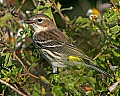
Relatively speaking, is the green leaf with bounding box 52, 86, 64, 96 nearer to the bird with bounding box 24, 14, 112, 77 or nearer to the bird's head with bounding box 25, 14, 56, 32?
the bird with bounding box 24, 14, 112, 77

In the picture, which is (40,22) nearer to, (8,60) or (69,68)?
(69,68)

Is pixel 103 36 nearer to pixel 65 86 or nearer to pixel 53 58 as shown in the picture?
pixel 53 58

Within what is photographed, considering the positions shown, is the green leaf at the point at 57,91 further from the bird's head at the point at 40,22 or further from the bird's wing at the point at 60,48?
the bird's head at the point at 40,22

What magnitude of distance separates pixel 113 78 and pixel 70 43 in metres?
0.91

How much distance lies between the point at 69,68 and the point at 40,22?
2.84ft

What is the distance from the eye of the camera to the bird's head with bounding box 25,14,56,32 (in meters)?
4.21

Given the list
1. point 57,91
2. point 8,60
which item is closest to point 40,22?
point 8,60

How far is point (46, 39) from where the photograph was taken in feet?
14.2

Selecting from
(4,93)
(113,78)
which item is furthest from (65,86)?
(4,93)

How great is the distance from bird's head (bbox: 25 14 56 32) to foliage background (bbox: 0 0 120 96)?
0.12 meters

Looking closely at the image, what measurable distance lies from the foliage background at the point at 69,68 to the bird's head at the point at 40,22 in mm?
124

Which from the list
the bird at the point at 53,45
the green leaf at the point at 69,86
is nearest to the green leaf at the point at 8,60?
the bird at the point at 53,45

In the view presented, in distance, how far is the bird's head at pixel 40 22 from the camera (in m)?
4.21

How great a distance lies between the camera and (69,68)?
3.74 metres
